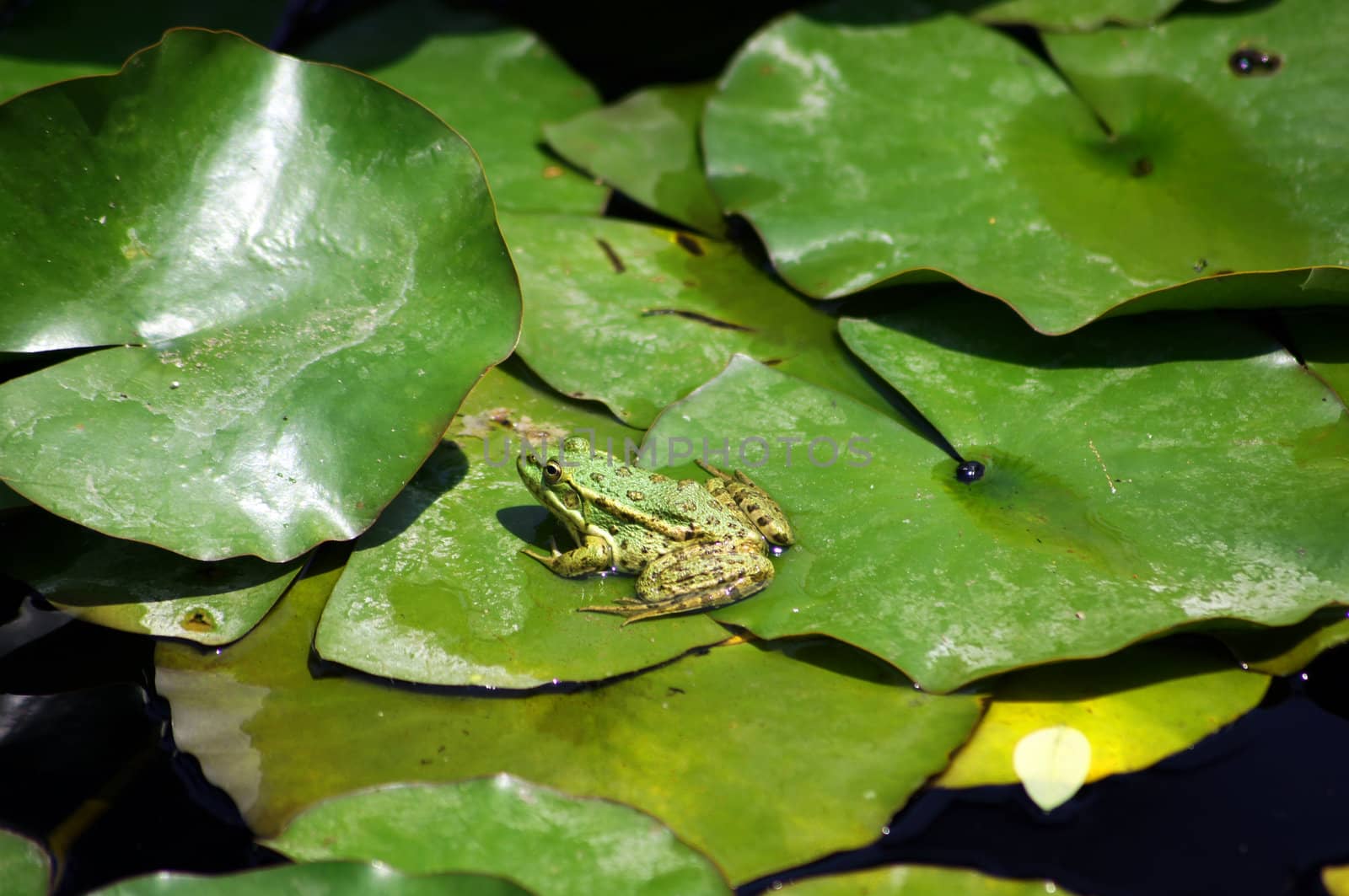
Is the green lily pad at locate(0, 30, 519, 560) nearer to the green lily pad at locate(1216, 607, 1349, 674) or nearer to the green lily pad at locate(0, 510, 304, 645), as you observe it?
the green lily pad at locate(0, 510, 304, 645)

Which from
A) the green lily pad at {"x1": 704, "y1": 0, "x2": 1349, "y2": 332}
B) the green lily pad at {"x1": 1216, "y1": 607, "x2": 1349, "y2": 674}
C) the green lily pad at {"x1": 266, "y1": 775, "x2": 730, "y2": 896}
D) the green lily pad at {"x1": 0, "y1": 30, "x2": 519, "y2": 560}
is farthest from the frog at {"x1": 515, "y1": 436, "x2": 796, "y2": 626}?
the green lily pad at {"x1": 1216, "y1": 607, "x2": 1349, "y2": 674}

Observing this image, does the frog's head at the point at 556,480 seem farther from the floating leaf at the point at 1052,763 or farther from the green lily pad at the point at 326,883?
the floating leaf at the point at 1052,763

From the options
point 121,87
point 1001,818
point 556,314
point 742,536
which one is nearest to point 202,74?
point 121,87

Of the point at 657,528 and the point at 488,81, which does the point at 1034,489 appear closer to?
the point at 657,528

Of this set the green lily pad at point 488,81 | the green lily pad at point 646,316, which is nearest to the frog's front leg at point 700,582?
the green lily pad at point 646,316

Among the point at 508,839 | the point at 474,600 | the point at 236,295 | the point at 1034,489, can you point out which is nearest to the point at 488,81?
the point at 236,295

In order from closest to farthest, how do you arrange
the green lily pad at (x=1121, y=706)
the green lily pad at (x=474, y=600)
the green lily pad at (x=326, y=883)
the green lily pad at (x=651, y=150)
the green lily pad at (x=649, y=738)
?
the green lily pad at (x=326, y=883)
the green lily pad at (x=649, y=738)
the green lily pad at (x=1121, y=706)
the green lily pad at (x=474, y=600)
the green lily pad at (x=651, y=150)

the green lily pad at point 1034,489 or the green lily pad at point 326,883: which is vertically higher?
the green lily pad at point 1034,489
